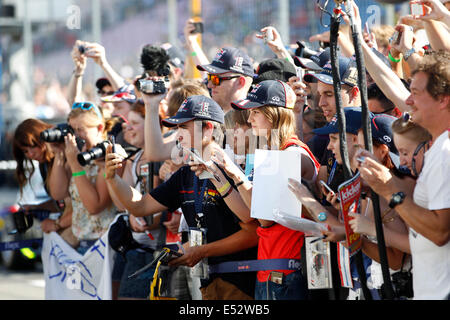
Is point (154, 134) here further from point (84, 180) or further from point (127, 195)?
point (84, 180)

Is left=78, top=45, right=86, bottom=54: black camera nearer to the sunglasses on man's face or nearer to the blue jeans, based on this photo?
the sunglasses on man's face

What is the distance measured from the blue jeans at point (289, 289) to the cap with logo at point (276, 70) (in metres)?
1.64

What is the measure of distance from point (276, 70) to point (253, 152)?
0.98 metres

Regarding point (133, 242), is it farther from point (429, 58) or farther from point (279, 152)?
point (429, 58)

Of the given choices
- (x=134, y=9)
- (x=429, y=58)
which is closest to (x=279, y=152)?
(x=429, y=58)

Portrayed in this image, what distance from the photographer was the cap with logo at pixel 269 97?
4.51m

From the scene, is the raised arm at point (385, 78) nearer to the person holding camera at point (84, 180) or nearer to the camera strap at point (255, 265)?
the camera strap at point (255, 265)

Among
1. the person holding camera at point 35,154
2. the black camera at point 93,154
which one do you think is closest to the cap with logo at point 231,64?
the black camera at point 93,154

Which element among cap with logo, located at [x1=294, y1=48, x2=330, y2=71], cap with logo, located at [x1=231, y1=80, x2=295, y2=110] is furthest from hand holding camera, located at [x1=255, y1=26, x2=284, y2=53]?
cap with logo, located at [x1=231, y1=80, x2=295, y2=110]

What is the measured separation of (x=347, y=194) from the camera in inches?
145

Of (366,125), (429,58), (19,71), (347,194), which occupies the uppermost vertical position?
(429,58)

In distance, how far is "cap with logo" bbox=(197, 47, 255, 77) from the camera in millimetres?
5578
